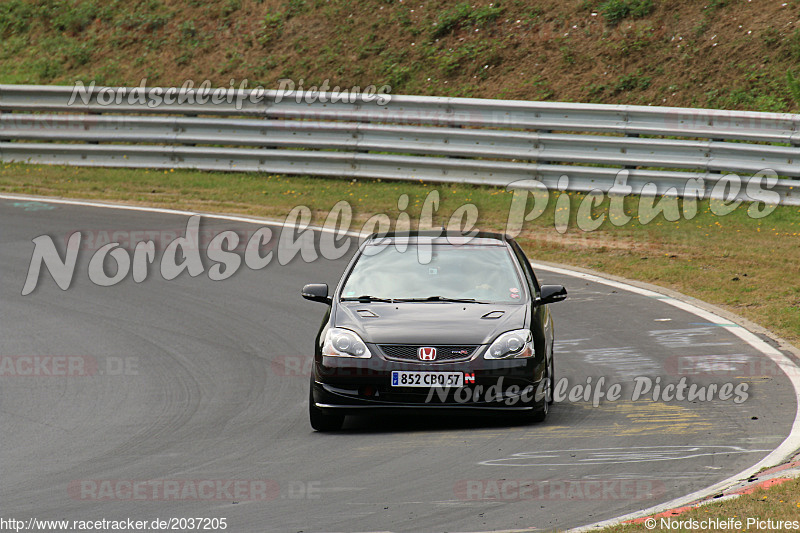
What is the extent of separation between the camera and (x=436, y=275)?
942 cm

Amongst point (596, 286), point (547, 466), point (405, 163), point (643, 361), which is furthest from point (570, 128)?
point (547, 466)

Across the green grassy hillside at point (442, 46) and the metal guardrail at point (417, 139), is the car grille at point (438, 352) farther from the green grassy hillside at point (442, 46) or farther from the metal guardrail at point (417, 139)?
the green grassy hillside at point (442, 46)

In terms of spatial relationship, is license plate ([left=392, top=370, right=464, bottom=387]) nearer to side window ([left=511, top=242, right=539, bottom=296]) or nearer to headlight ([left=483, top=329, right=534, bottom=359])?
headlight ([left=483, top=329, right=534, bottom=359])

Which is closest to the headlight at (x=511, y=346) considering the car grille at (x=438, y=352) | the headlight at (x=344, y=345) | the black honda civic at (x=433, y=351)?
the black honda civic at (x=433, y=351)

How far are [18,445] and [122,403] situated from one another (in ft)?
4.08

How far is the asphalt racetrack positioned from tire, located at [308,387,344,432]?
91 mm

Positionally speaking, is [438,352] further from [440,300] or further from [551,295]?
[551,295]

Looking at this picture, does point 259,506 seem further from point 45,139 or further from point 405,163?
point 45,139

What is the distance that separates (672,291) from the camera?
43.7 ft

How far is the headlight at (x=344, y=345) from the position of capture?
838cm

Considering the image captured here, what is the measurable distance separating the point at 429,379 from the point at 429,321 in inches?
21.3

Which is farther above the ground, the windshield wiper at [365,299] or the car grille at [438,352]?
the windshield wiper at [365,299]

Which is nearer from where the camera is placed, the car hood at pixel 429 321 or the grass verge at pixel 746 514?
the grass verge at pixel 746 514

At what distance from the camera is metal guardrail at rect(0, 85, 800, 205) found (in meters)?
16.9
